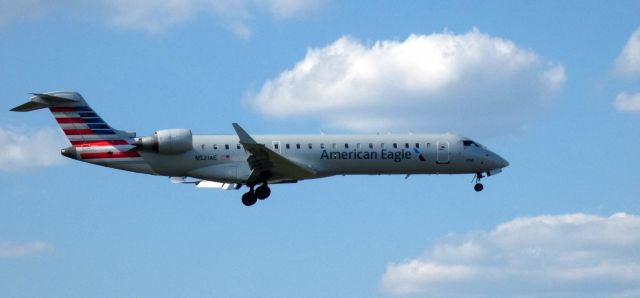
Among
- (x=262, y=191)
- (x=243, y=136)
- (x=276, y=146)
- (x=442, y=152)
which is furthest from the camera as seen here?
(x=442, y=152)

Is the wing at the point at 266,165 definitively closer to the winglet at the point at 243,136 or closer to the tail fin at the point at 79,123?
the winglet at the point at 243,136

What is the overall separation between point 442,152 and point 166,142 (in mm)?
12433

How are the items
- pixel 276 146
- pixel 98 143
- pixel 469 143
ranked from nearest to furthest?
pixel 98 143, pixel 276 146, pixel 469 143

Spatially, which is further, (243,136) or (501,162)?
(501,162)

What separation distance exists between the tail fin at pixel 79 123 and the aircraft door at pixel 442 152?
13688 millimetres

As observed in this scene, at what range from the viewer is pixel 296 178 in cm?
5341

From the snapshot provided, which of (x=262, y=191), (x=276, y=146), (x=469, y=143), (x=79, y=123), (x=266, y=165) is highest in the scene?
(x=79, y=123)

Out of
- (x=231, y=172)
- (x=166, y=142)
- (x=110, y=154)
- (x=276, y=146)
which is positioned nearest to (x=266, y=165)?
(x=276, y=146)

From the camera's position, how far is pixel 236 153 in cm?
5256

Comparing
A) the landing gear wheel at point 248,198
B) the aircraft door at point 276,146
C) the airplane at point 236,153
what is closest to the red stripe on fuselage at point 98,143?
the airplane at point 236,153

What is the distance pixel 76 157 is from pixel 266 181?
27.2 feet

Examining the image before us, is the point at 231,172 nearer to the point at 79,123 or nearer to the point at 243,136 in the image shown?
the point at 243,136

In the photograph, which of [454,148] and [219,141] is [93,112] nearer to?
[219,141]

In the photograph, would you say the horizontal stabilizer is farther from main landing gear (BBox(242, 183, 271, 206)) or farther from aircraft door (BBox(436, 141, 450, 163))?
aircraft door (BBox(436, 141, 450, 163))
